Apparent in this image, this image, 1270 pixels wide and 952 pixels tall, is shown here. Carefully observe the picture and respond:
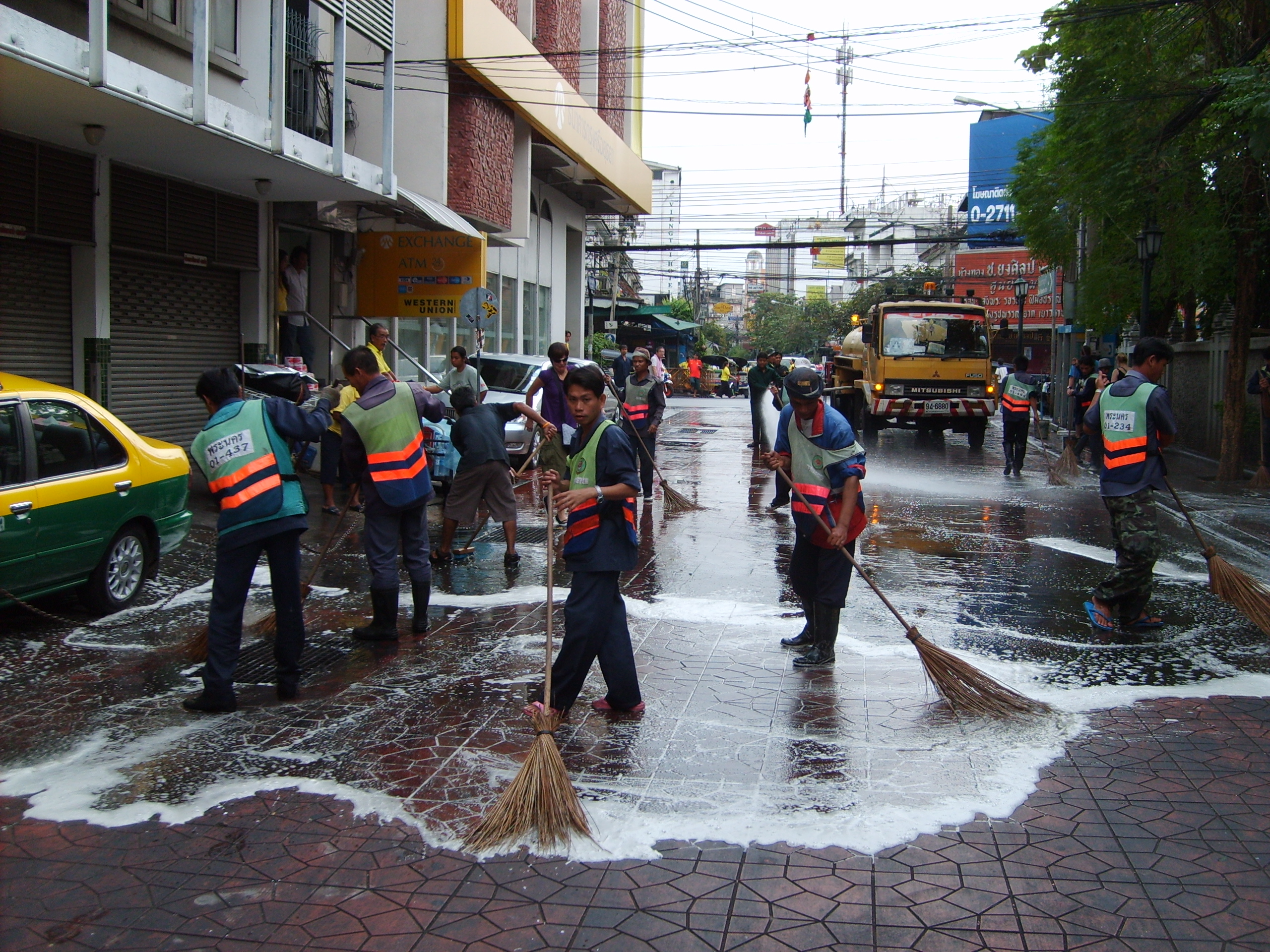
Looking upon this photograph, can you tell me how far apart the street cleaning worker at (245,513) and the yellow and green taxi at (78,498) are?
1.58m

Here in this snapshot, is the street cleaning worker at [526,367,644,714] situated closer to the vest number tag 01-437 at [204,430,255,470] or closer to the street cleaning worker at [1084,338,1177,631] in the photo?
the vest number tag 01-437 at [204,430,255,470]

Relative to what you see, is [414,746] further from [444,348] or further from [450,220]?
[444,348]

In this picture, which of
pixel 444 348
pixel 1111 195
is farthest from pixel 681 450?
pixel 1111 195

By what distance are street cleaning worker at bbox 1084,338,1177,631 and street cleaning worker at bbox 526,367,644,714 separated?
3.52 metres

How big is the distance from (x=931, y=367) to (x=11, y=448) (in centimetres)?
1685

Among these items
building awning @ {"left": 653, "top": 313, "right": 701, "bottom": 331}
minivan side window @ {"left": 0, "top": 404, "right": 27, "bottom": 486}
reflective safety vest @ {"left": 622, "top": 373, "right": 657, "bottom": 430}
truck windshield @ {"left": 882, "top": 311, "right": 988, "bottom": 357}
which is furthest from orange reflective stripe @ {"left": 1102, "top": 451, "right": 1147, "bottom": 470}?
building awning @ {"left": 653, "top": 313, "right": 701, "bottom": 331}

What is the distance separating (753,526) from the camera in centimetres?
1109

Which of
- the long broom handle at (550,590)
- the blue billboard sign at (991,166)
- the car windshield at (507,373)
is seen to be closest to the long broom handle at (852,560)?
the long broom handle at (550,590)

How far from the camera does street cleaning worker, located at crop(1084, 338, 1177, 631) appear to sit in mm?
6801

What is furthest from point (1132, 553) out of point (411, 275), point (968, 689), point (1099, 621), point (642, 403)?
point (411, 275)

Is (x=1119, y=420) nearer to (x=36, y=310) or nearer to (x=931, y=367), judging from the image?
(x=36, y=310)

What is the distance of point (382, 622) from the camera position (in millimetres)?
6492

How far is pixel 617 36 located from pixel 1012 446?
1952 cm

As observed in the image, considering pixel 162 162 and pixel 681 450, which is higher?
pixel 162 162
